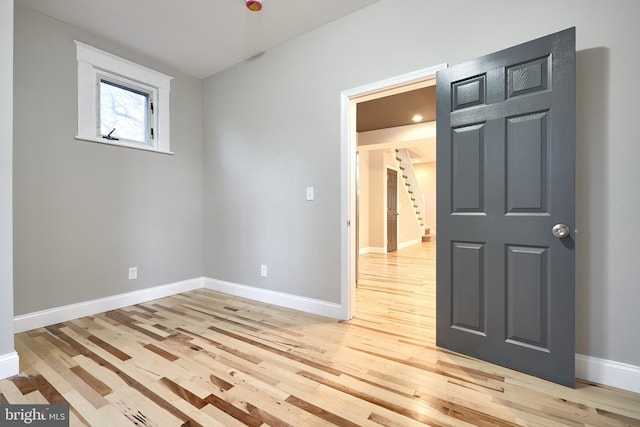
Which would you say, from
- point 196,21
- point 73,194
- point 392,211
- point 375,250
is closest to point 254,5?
point 196,21

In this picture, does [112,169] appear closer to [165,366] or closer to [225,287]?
[225,287]

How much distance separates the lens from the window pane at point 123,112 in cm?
299

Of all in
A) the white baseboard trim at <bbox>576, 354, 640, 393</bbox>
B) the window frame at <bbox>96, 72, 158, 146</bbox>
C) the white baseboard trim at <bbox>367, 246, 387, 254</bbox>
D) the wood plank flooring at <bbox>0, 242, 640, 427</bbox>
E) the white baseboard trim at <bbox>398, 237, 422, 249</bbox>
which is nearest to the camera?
the wood plank flooring at <bbox>0, 242, 640, 427</bbox>

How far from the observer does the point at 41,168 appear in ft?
8.34

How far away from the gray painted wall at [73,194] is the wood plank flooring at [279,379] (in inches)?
18.9

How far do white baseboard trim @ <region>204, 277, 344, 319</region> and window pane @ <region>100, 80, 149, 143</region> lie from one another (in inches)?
75.2

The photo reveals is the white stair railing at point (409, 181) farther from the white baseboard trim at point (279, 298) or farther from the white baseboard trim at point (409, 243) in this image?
the white baseboard trim at point (279, 298)

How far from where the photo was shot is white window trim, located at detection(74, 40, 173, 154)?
9.09 feet

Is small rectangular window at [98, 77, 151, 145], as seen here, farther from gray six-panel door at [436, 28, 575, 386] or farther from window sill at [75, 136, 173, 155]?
gray six-panel door at [436, 28, 575, 386]

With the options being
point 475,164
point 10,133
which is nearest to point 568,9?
point 475,164

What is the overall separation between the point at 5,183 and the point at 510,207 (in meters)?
3.04

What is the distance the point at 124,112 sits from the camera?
10.4ft

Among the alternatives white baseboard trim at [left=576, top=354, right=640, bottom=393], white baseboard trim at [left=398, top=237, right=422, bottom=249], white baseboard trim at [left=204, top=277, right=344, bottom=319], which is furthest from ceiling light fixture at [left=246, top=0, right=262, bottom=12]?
white baseboard trim at [left=398, top=237, right=422, bottom=249]

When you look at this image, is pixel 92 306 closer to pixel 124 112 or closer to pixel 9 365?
pixel 9 365
